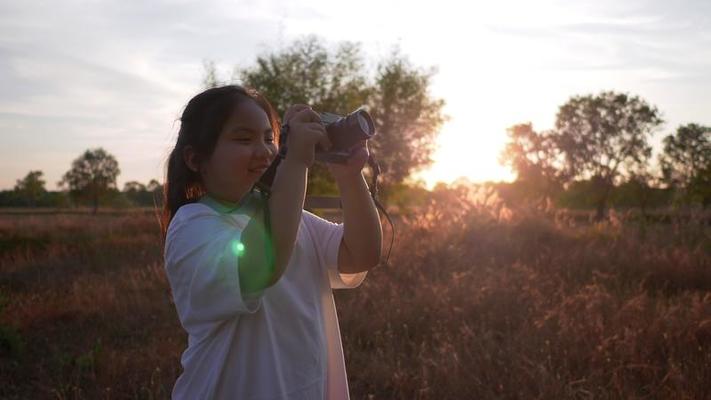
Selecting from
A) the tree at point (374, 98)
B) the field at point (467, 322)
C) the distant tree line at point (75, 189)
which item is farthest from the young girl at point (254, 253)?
the distant tree line at point (75, 189)

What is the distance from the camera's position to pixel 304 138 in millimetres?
1282

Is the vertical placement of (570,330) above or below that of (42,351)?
above

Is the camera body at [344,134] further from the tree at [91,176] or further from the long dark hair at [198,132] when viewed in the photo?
the tree at [91,176]

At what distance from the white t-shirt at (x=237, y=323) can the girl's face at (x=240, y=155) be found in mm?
64

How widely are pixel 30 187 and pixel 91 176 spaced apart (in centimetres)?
712

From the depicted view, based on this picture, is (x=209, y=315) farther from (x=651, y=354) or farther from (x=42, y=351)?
(x=42, y=351)

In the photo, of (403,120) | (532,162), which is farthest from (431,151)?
(532,162)

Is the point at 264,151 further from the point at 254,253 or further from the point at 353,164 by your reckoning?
the point at 254,253

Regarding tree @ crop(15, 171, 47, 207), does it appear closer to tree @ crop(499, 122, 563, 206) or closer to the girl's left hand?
tree @ crop(499, 122, 563, 206)

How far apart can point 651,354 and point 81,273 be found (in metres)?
7.18

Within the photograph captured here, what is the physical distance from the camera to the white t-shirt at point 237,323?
122cm

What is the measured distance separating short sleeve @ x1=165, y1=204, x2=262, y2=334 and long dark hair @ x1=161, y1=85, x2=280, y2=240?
0.69 ft

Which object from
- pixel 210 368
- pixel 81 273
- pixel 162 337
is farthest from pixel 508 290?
pixel 81 273

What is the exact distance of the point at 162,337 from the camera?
4.89 meters
